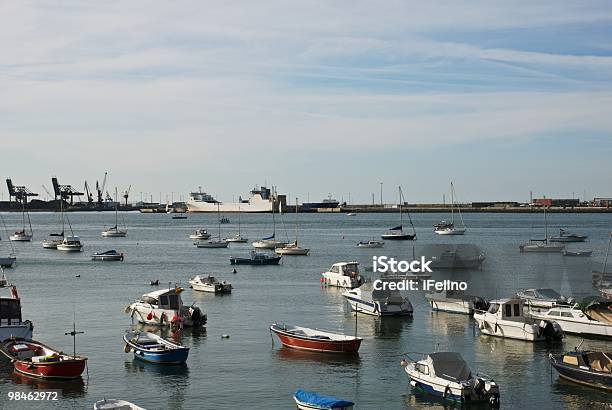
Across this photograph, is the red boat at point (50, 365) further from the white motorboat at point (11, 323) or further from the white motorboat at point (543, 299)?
the white motorboat at point (543, 299)

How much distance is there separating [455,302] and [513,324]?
10.3 meters

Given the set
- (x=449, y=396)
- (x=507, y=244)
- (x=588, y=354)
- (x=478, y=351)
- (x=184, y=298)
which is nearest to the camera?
(x=449, y=396)

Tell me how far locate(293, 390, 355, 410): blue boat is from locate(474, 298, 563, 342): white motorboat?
18.2 m

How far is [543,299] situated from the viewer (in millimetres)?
56375

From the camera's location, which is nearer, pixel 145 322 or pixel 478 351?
pixel 478 351

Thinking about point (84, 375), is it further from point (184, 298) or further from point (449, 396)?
point (184, 298)

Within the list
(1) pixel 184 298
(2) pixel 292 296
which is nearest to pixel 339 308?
(2) pixel 292 296

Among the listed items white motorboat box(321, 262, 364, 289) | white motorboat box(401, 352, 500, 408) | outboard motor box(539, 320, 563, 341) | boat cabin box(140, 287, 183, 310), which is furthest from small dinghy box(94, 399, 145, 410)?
white motorboat box(321, 262, 364, 289)

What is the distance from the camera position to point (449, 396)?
3419 cm

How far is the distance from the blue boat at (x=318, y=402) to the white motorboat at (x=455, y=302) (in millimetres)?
25800

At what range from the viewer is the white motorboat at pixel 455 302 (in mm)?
56656

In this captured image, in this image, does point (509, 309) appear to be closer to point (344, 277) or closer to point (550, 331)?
point (550, 331)

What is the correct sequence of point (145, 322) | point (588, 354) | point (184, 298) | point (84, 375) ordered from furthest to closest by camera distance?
point (184, 298) < point (145, 322) < point (84, 375) < point (588, 354)

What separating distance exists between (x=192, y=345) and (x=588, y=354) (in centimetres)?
2169
